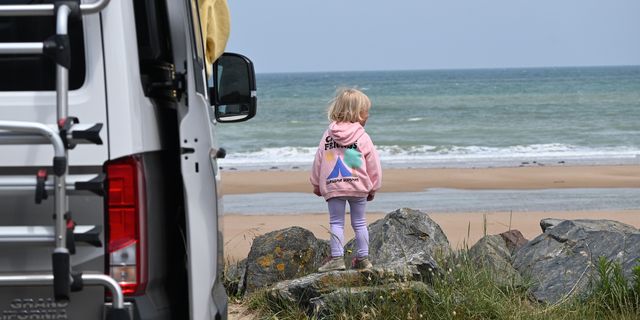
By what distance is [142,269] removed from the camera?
3.56m

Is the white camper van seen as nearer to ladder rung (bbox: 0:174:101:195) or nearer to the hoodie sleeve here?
ladder rung (bbox: 0:174:101:195)

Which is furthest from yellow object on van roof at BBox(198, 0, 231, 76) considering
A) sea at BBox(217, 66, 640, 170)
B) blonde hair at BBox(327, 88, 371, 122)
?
sea at BBox(217, 66, 640, 170)

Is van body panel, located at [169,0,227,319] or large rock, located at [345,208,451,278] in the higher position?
van body panel, located at [169,0,227,319]

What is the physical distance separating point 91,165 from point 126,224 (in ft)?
0.81

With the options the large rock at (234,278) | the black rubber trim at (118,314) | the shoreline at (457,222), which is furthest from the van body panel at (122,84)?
the shoreline at (457,222)

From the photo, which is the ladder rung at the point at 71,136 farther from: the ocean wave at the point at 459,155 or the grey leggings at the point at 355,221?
the ocean wave at the point at 459,155

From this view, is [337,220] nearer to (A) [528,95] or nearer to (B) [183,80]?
(B) [183,80]

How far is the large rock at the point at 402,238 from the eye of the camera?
7434 millimetres

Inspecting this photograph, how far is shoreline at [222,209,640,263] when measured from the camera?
12031mm

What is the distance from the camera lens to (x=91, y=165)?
132 inches

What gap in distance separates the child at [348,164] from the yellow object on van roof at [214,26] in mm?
2157

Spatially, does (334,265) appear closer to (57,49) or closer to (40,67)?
(40,67)

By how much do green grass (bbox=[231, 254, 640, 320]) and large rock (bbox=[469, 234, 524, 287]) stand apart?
0.51ft

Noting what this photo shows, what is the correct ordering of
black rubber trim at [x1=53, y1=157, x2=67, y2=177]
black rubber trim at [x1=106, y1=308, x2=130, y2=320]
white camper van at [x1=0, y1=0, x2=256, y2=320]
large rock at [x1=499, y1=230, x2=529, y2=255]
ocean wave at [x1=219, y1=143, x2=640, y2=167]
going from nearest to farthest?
1. black rubber trim at [x1=53, y1=157, x2=67, y2=177]
2. white camper van at [x1=0, y1=0, x2=256, y2=320]
3. black rubber trim at [x1=106, y1=308, x2=130, y2=320]
4. large rock at [x1=499, y1=230, x2=529, y2=255]
5. ocean wave at [x1=219, y1=143, x2=640, y2=167]
